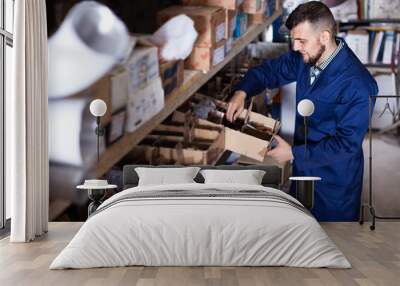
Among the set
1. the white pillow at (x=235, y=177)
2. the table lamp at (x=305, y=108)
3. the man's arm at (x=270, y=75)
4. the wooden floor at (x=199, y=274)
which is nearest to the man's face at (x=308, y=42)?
the man's arm at (x=270, y=75)

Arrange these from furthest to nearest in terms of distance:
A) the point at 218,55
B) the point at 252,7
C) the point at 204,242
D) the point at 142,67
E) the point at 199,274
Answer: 1. the point at 252,7
2. the point at 218,55
3. the point at 142,67
4. the point at 204,242
5. the point at 199,274

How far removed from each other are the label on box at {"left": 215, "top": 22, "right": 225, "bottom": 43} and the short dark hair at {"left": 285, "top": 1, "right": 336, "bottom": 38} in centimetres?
67

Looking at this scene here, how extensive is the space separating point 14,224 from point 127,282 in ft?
6.66

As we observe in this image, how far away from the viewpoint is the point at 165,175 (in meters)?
6.59

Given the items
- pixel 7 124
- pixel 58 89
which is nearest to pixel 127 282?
pixel 7 124

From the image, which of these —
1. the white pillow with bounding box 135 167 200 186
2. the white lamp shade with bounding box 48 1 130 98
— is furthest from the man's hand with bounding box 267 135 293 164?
the white lamp shade with bounding box 48 1 130 98

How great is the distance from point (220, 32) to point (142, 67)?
0.90 meters

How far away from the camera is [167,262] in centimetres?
459

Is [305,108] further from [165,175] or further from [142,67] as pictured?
[142,67]

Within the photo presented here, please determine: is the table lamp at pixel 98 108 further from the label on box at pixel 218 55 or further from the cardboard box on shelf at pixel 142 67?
the label on box at pixel 218 55

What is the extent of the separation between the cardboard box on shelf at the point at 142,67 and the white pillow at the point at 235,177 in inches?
48.4

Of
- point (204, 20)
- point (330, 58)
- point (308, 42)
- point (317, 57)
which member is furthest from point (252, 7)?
point (330, 58)

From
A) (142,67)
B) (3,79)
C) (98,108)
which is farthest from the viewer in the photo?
(142,67)

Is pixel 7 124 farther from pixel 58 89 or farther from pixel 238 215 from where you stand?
pixel 238 215
